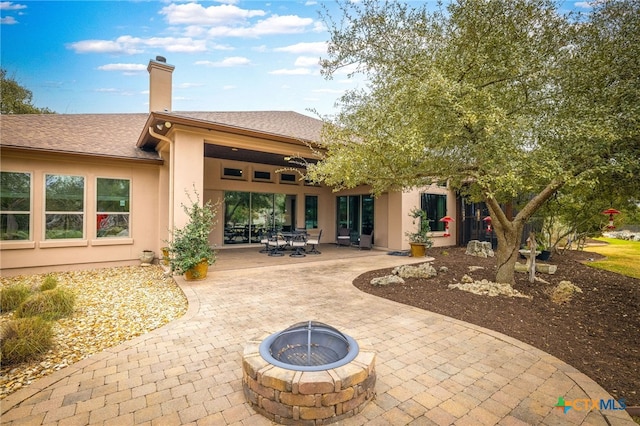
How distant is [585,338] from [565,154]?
8.20ft

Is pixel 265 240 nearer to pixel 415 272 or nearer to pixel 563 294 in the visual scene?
pixel 415 272

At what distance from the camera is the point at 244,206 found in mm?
11930

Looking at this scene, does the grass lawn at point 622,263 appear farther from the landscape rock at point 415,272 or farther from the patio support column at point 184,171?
the patio support column at point 184,171

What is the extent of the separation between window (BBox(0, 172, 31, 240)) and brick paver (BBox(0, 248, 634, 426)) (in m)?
6.05

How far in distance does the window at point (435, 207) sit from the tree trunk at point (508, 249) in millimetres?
5761

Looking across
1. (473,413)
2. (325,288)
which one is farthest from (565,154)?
(325,288)

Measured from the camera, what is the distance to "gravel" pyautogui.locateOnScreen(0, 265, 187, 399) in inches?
116

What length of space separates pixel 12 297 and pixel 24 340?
246 cm

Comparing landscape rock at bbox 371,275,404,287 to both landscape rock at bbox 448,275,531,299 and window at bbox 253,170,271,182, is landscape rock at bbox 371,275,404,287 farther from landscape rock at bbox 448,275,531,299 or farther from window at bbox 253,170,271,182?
window at bbox 253,170,271,182

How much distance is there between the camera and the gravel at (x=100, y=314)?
9.70 feet

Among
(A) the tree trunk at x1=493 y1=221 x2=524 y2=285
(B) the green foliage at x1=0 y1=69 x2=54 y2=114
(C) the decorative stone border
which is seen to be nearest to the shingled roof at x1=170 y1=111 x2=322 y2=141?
(A) the tree trunk at x1=493 y1=221 x2=524 y2=285

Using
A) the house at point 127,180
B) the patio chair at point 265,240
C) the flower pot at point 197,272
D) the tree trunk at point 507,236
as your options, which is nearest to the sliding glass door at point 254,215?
the house at point 127,180

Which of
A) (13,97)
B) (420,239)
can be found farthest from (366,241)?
(13,97)

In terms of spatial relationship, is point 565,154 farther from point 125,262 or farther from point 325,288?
point 125,262
